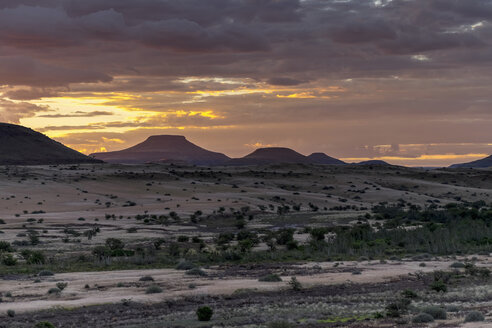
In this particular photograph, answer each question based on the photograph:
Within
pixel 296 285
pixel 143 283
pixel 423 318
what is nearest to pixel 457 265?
pixel 296 285

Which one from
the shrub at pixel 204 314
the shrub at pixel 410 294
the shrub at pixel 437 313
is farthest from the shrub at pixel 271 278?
the shrub at pixel 437 313

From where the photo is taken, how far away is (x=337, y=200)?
318ft

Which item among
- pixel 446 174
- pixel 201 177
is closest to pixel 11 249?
pixel 201 177

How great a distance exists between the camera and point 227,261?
1494 inches

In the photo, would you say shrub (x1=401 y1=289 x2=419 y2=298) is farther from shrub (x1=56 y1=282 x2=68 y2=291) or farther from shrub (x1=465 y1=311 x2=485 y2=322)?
shrub (x1=56 y1=282 x2=68 y2=291)

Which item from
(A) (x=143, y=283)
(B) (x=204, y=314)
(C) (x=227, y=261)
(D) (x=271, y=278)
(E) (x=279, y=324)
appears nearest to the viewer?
(E) (x=279, y=324)

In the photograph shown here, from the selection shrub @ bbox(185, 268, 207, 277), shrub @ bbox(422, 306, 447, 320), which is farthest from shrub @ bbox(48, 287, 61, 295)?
shrub @ bbox(422, 306, 447, 320)

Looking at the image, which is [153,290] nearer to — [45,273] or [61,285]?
[61,285]

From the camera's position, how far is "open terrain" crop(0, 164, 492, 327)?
22.7m

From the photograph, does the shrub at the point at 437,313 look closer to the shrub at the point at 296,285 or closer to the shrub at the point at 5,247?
the shrub at the point at 296,285

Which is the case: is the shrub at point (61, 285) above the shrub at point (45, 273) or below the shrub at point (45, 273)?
above

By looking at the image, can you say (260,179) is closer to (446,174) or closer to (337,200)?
(337,200)

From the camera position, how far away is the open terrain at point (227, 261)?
22.7m

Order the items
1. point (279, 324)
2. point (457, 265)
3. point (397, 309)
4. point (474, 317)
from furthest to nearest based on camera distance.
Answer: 1. point (457, 265)
2. point (397, 309)
3. point (474, 317)
4. point (279, 324)
